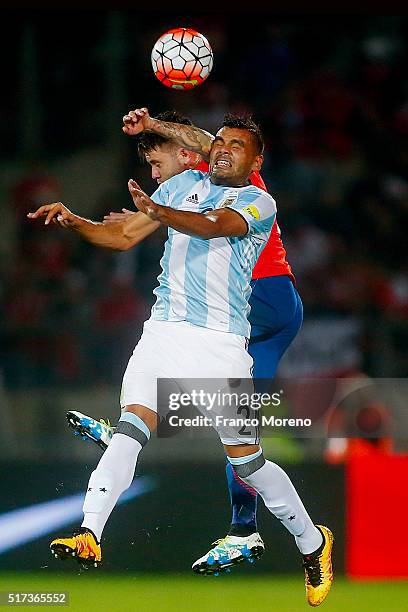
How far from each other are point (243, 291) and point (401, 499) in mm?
1878

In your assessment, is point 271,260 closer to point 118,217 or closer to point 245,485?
point 118,217

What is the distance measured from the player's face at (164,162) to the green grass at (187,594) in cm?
166

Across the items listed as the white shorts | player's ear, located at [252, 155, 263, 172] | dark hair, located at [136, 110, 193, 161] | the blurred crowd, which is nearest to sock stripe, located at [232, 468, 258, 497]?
the white shorts

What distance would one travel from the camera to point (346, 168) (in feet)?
32.3

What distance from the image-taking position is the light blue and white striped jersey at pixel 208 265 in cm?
449

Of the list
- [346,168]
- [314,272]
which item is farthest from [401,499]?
[346,168]

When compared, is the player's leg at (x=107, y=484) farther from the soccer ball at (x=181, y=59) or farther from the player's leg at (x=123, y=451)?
the soccer ball at (x=181, y=59)

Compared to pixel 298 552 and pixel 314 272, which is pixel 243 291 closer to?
pixel 298 552

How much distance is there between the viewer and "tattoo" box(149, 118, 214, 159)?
4648 mm

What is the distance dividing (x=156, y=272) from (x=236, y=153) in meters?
3.56

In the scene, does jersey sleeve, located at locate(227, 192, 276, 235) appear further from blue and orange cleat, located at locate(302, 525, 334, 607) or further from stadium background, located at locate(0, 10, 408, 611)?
blue and orange cleat, located at locate(302, 525, 334, 607)

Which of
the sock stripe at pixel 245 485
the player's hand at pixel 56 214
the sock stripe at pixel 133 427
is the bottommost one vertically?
the sock stripe at pixel 245 485

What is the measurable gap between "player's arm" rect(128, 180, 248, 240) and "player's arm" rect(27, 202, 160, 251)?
28cm

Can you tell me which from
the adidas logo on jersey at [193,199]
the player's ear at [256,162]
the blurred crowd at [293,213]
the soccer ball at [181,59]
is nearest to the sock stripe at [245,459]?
the adidas logo on jersey at [193,199]
